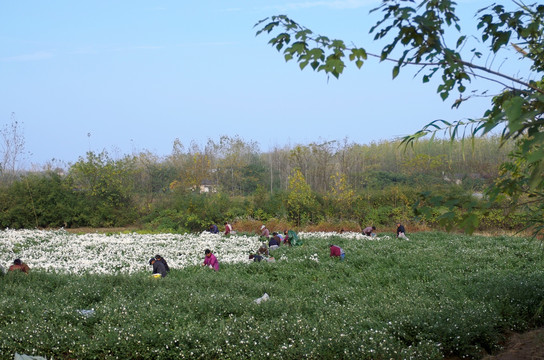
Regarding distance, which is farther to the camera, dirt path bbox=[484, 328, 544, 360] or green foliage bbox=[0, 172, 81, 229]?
green foliage bbox=[0, 172, 81, 229]

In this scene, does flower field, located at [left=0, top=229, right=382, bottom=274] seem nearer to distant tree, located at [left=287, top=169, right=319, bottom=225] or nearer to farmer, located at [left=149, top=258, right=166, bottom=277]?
farmer, located at [left=149, top=258, right=166, bottom=277]

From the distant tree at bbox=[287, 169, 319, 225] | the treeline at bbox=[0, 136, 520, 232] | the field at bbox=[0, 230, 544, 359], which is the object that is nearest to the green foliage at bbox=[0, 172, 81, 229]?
the treeline at bbox=[0, 136, 520, 232]

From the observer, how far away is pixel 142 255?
19.7m

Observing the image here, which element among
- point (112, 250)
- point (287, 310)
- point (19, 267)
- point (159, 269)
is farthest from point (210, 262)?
point (287, 310)

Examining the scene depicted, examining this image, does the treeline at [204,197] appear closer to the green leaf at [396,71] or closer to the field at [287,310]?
the field at [287,310]

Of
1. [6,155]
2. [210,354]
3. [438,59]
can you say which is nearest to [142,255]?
[210,354]

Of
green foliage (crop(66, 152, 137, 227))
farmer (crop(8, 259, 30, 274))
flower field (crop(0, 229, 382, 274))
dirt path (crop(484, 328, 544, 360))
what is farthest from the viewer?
green foliage (crop(66, 152, 137, 227))

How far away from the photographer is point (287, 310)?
9562mm

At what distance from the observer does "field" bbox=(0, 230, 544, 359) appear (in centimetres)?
770

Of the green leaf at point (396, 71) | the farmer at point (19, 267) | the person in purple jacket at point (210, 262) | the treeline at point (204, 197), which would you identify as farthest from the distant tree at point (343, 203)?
the green leaf at point (396, 71)

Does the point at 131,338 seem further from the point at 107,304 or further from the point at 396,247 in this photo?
the point at 396,247

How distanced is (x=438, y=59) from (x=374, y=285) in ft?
29.8

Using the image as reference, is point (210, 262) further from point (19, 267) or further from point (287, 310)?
point (287, 310)

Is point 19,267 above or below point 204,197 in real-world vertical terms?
below
